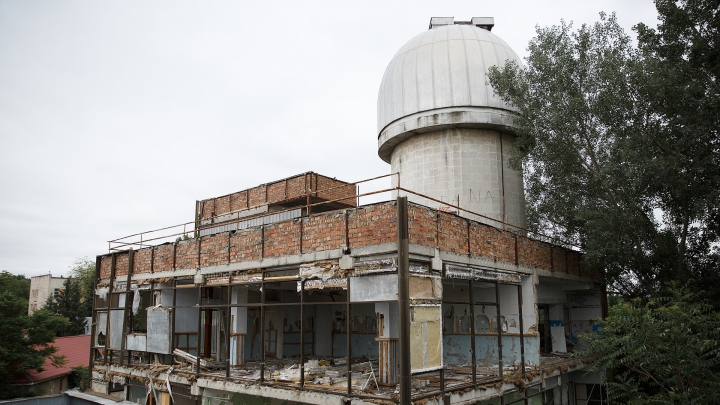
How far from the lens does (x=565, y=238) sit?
877 inches

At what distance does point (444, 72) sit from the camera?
21438mm

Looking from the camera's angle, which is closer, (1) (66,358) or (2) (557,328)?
(2) (557,328)

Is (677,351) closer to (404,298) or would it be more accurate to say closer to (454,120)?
(404,298)

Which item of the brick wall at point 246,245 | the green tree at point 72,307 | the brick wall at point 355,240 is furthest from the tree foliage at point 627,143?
the green tree at point 72,307

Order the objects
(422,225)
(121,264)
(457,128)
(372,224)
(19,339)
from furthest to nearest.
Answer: (19,339)
(121,264)
(457,128)
(422,225)
(372,224)

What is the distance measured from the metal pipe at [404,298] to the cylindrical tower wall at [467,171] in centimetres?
872

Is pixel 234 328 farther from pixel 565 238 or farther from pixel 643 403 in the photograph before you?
pixel 565 238

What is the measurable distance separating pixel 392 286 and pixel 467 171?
32.6 ft

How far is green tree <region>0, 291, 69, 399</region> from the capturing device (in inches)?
1013

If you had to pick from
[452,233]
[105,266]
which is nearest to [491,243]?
[452,233]

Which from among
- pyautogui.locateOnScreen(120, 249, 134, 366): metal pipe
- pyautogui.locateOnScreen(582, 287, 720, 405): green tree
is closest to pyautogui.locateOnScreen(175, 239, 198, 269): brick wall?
pyautogui.locateOnScreen(120, 249, 134, 366): metal pipe

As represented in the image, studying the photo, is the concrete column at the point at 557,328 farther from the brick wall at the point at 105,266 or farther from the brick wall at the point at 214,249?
the brick wall at the point at 105,266

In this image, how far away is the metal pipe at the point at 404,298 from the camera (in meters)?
11.5

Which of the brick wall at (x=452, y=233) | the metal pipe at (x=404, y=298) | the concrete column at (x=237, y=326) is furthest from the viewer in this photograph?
the concrete column at (x=237, y=326)
